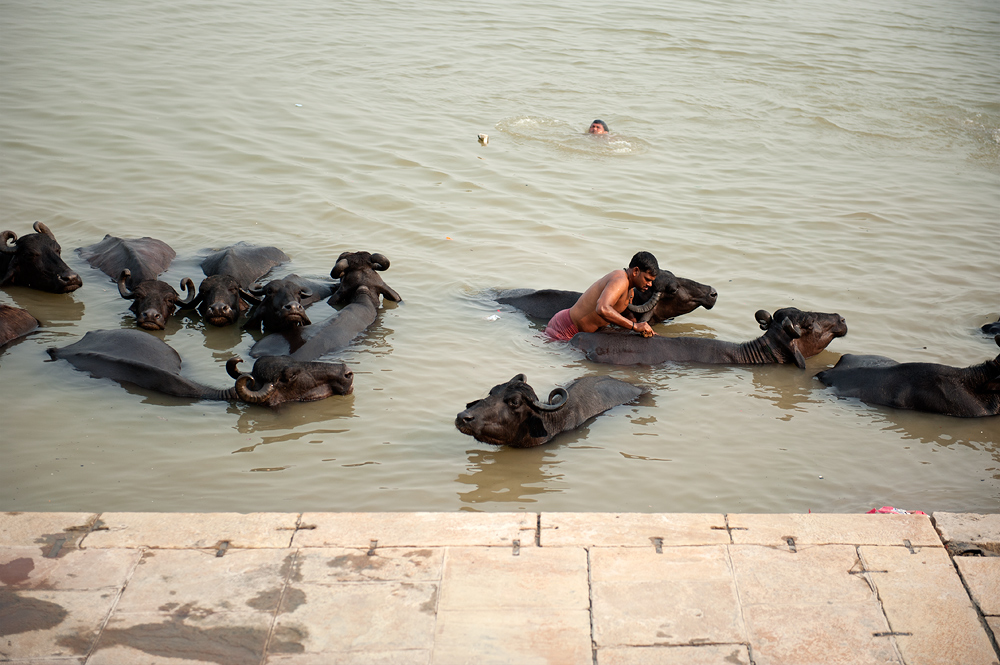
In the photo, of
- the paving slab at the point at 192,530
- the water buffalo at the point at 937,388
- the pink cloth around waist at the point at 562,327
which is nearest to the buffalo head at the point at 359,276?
the pink cloth around waist at the point at 562,327

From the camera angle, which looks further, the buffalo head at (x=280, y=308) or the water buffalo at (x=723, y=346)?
the water buffalo at (x=723, y=346)

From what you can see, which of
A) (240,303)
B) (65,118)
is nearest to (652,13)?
(65,118)

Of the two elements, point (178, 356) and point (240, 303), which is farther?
point (240, 303)

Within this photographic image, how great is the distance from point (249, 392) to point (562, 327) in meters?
3.10

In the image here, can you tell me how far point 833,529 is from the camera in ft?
14.8

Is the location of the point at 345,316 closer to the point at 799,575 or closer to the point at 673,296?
the point at 673,296

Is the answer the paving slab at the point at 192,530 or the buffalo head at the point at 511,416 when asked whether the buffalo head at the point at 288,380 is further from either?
the paving slab at the point at 192,530

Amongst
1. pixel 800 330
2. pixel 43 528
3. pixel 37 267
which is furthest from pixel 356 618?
pixel 37 267

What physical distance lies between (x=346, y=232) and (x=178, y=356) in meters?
3.81

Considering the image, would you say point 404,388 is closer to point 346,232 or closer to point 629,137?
point 346,232

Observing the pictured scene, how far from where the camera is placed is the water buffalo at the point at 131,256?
8.56m

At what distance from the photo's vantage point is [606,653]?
369cm

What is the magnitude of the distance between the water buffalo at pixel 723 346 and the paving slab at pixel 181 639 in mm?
4462

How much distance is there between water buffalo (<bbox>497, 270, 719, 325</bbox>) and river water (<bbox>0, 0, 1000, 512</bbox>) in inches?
8.3
